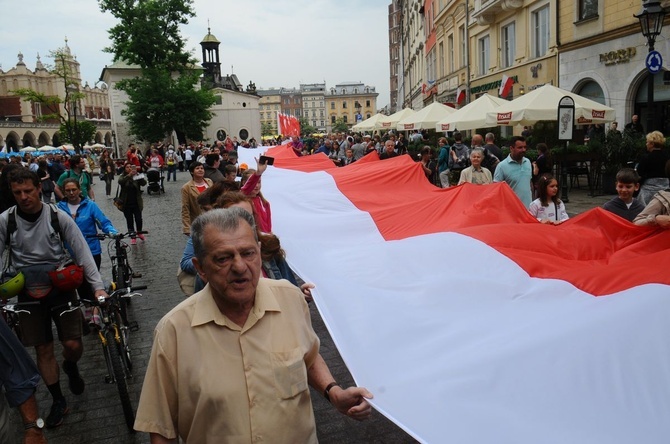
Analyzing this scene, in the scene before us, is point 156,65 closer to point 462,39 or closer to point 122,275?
point 462,39

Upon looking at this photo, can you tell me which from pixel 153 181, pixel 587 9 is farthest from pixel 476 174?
pixel 153 181

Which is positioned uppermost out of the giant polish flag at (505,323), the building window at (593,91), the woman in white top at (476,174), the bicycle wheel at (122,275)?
the building window at (593,91)

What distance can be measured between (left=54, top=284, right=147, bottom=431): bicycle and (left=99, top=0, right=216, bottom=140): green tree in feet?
162

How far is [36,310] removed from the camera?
15.5 feet

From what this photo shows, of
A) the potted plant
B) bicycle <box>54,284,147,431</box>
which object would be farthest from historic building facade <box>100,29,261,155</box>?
bicycle <box>54,284,147,431</box>

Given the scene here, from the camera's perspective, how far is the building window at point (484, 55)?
31.8 m

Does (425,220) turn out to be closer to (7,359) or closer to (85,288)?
(85,288)

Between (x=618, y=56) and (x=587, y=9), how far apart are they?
3094 millimetres

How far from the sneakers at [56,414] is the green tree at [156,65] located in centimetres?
5017

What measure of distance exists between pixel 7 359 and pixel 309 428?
6.28ft

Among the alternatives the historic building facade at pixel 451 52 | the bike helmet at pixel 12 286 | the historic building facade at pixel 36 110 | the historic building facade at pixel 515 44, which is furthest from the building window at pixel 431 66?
the historic building facade at pixel 36 110

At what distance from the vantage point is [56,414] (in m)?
4.87

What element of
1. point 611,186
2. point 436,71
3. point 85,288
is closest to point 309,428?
point 85,288

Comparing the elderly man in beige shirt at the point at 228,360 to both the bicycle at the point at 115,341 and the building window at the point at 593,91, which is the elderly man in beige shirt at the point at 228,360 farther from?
the building window at the point at 593,91
